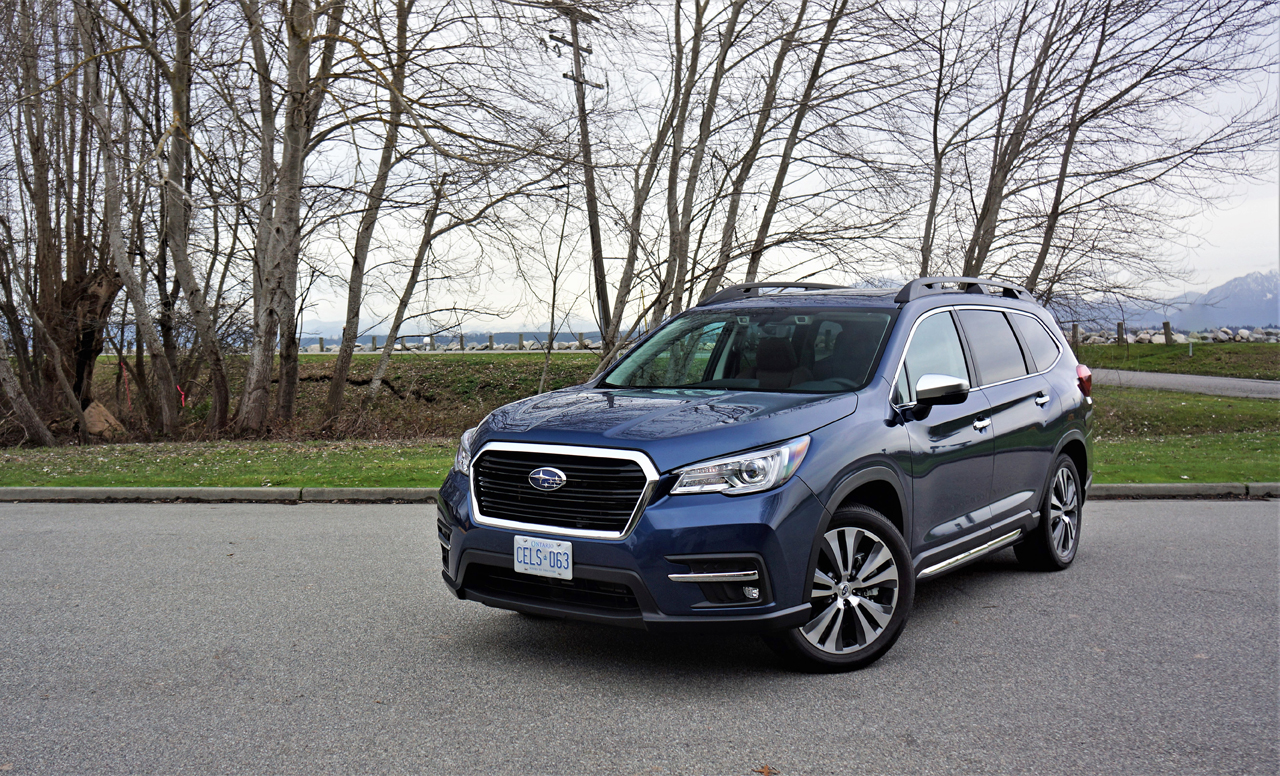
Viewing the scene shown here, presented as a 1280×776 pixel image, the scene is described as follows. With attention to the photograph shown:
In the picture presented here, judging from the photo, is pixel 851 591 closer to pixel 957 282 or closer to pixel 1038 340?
pixel 957 282

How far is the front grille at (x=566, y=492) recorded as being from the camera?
4.43 m

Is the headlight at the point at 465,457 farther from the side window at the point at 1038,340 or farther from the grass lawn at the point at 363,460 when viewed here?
the grass lawn at the point at 363,460

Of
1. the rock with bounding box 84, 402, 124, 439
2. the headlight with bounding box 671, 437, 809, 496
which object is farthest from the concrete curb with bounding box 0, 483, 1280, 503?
the rock with bounding box 84, 402, 124, 439

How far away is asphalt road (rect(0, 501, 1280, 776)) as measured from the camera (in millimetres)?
3805

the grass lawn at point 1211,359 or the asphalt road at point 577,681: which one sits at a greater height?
the grass lawn at point 1211,359

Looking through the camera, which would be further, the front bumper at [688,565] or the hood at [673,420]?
the hood at [673,420]

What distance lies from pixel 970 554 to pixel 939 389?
4.04 ft

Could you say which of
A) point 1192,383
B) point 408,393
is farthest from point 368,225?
point 1192,383

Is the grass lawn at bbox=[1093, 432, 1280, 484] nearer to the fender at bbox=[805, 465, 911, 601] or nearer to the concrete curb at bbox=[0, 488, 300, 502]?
the fender at bbox=[805, 465, 911, 601]

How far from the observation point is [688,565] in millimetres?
4332

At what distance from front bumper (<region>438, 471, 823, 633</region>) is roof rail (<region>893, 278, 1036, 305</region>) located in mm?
1948

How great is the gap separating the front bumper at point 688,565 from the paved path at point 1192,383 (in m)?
23.2

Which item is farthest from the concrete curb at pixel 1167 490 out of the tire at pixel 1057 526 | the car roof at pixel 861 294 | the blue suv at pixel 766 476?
the blue suv at pixel 766 476

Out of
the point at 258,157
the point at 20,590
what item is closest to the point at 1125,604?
the point at 20,590
